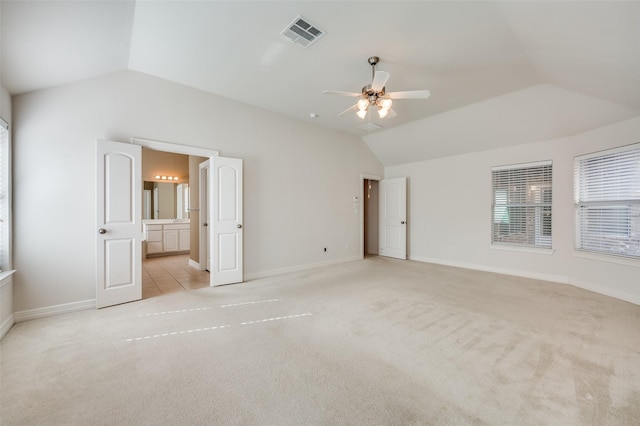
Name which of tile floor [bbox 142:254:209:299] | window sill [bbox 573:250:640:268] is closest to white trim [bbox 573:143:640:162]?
window sill [bbox 573:250:640:268]

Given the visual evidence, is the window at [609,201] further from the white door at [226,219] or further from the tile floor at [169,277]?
the tile floor at [169,277]

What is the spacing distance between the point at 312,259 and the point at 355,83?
3.42 meters

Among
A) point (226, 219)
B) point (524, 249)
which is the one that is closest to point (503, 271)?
point (524, 249)

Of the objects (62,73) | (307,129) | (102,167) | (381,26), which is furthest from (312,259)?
(62,73)

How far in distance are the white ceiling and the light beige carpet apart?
2.66m

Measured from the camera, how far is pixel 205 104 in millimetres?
4176

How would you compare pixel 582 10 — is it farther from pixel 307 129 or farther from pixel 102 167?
pixel 102 167

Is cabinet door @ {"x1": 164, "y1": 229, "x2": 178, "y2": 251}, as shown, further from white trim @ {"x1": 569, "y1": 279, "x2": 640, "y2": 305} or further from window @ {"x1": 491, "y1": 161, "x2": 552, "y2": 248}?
white trim @ {"x1": 569, "y1": 279, "x2": 640, "y2": 305}

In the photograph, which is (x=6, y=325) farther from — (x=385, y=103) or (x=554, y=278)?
(x=554, y=278)

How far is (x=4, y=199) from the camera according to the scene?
9.06 feet

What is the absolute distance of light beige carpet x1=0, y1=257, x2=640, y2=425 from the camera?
5.25ft

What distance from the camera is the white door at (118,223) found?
3248 millimetres

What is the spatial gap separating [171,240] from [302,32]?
21.4 ft

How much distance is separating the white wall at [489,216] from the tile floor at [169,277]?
5045 millimetres
